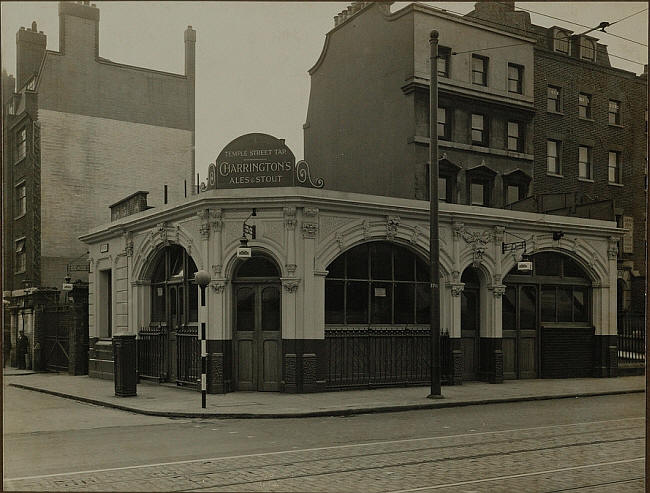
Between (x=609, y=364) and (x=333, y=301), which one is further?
(x=609, y=364)

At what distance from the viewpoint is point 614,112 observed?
34.5 feet

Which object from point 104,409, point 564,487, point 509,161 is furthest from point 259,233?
point 564,487

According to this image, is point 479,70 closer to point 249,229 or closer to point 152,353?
point 249,229

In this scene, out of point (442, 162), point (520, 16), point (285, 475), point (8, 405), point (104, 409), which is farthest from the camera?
point (442, 162)

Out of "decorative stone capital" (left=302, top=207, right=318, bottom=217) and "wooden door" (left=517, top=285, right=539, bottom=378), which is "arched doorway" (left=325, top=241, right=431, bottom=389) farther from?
"wooden door" (left=517, top=285, right=539, bottom=378)

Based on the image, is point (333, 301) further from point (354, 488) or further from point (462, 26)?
point (354, 488)

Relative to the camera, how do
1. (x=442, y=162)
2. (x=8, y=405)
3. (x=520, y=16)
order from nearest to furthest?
(x=520, y=16)
(x=8, y=405)
(x=442, y=162)

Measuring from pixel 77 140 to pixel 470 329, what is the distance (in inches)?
471

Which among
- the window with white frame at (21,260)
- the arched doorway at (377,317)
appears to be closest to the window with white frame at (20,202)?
the window with white frame at (21,260)

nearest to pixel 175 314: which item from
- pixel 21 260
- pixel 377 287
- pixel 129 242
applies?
pixel 129 242

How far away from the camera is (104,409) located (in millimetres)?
16453

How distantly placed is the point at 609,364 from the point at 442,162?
27.1 ft

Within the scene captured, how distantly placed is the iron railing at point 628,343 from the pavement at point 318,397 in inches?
34.6

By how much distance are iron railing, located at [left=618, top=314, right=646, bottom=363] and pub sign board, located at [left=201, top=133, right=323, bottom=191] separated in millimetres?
10087
